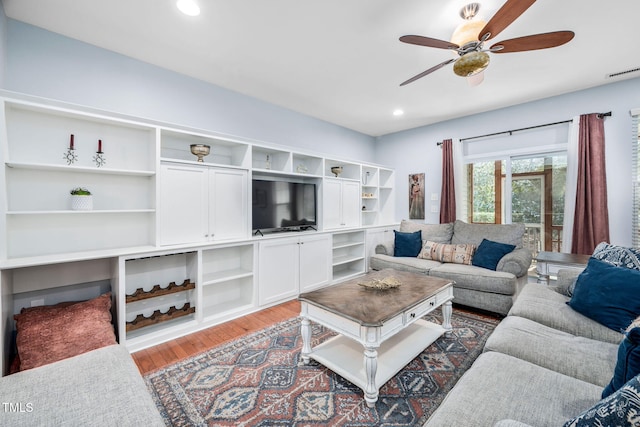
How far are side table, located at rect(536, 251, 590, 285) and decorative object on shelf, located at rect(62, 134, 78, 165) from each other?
14.7 feet

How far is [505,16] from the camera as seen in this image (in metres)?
1.61

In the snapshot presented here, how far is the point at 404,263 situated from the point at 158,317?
2.96 metres

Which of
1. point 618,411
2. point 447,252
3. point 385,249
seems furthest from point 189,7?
point 447,252

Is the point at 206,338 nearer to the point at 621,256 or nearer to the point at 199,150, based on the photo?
the point at 199,150

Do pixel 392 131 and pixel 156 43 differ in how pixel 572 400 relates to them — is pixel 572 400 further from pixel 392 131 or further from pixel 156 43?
pixel 392 131

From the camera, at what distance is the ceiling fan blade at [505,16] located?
1.51 m

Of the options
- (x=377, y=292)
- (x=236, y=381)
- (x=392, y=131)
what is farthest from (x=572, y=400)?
(x=392, y=131)

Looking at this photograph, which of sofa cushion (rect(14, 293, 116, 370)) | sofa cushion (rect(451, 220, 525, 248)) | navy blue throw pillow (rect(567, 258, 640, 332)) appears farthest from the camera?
sofa cushion (rect(451, 220, 525, 248))

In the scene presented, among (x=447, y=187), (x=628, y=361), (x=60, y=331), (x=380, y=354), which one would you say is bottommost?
(x=380, y=354)

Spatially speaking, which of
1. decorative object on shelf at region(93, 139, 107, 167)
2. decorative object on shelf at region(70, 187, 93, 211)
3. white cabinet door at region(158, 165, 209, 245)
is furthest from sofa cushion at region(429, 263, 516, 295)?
decorative object on shelf at region(93, 139, 107, 167)

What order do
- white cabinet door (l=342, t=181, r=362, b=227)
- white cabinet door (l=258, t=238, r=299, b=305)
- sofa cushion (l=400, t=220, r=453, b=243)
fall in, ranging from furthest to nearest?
white cabinet door (l=342, t=181, r=362, b=227)
sofa cushion (l=400, t=220, r=453, b=243)
white cabinet door (l=258, t=238, r=299, b=305)

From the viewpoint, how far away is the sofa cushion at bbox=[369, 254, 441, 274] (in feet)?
11.5

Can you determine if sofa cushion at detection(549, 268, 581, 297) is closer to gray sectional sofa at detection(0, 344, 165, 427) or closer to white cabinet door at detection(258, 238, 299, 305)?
white cabinet door at detection(258, 238, 299, 305)

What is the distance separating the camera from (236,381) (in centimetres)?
191
